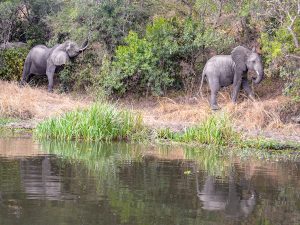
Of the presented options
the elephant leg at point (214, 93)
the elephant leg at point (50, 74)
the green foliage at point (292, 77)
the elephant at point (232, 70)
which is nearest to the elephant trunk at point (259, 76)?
the elephant at point (232, 70)

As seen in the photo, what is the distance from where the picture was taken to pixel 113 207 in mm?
9383

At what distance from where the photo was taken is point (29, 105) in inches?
872

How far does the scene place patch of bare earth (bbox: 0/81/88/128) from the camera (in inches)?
850

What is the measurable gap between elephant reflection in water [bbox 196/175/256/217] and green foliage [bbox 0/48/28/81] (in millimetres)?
17187

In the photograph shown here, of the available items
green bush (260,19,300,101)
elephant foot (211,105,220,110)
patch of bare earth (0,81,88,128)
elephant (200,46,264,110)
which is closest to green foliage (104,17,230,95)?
elephant (200,46,264,110)

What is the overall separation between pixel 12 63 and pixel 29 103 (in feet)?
20.0

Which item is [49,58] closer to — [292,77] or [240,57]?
[240,57]

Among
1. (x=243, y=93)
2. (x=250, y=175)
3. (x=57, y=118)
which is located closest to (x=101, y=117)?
(x=57, y=118)

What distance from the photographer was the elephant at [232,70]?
22531mm

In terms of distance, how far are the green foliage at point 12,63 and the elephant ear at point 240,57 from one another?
9.55 metres

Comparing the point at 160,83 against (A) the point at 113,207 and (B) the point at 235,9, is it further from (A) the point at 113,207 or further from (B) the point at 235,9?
(A) the point at 113,207

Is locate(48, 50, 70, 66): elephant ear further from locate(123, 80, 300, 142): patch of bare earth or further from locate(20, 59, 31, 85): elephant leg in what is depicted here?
locate(123, 80, 300, 142): patch of bare earth

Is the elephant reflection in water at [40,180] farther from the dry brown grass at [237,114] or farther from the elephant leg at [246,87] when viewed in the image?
the elephant leg at [246,87]

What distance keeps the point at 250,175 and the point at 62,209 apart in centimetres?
463
